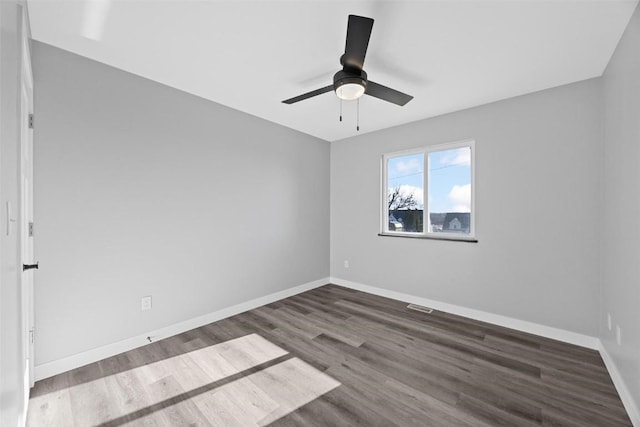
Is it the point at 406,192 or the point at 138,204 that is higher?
the point at 406,192

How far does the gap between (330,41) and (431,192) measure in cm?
238

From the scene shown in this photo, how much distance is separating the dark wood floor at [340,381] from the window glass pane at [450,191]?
122 cm

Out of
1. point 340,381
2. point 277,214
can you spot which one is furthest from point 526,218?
point 277,214

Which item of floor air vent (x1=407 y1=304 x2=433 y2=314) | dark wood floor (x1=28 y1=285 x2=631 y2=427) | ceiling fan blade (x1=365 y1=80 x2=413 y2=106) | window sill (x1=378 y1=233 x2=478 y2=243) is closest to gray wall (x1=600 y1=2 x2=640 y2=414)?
dark wood floor (x1=28 y1=285 x2=631 y2=427)

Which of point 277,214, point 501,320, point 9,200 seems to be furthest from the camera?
point 277,214

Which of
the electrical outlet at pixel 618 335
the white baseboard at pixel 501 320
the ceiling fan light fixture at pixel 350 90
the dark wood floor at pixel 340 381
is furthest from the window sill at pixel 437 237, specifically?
the ceiling fan light fixture at pixel 350 90

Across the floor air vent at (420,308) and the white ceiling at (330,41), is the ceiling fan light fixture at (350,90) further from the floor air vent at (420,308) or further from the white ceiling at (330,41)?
the floor air vent at (420,308)

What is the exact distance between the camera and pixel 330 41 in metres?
1.97

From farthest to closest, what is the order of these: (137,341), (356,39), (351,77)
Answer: (137,341) < (351,77) < (356,39)

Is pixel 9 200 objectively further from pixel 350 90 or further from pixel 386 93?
pixel 386 93

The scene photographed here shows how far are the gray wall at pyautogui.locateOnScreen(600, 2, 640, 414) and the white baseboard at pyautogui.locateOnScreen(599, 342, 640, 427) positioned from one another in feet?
0.15

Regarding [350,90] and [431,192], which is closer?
[350,90]

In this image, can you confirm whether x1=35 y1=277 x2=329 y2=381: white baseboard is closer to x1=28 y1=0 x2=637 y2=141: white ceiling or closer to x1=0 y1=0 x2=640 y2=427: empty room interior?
x1=0 y1=0 x2=640 y2=427: empty room interior

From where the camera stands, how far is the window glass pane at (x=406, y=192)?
12.3 feet
